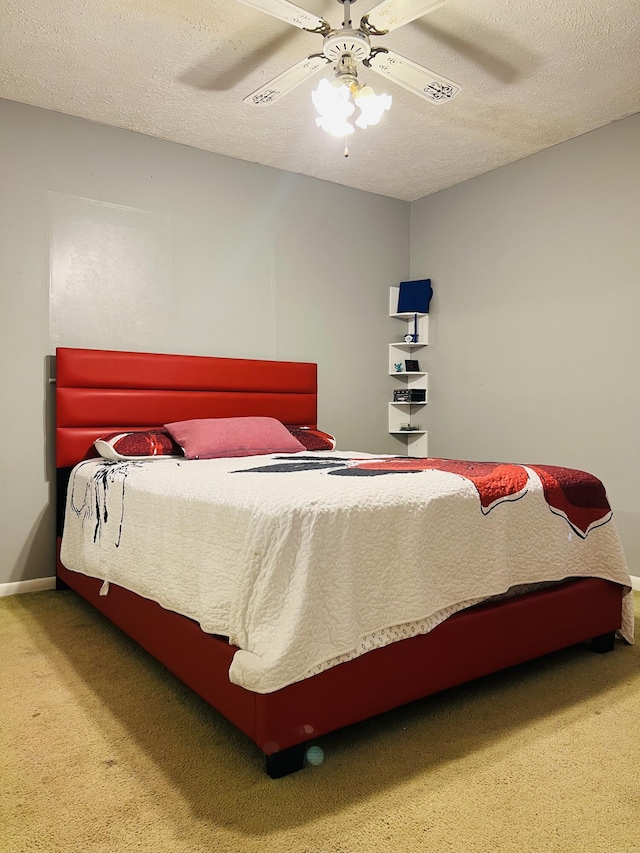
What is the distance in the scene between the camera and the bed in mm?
1577

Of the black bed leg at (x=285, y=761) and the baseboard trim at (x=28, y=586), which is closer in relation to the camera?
the black bed leg at (x=285, y=761)

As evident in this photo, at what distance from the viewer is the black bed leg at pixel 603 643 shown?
2.43m

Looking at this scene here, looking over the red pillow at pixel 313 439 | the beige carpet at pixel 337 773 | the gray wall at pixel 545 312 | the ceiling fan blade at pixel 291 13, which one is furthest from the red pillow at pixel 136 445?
the gray wall at pixel 545 312

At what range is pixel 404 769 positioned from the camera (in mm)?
1627

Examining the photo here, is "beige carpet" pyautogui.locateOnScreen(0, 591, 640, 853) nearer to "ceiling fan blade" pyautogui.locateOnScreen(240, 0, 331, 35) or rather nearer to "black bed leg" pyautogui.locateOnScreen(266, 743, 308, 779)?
"black bed leg" pyautogui.locateOnScreen(266, 743, 308, 779)

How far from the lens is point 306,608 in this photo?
1.52m

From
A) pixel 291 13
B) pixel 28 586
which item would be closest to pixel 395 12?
pixel 291 13

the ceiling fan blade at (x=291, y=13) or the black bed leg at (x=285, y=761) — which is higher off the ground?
the ceiling fan blade at (x=291, y=13)

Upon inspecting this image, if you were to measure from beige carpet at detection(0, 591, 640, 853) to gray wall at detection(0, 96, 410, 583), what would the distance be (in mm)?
1501

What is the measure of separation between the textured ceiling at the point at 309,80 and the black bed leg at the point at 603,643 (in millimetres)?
2419

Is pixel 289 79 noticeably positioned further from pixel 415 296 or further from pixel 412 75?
pixel 415 296

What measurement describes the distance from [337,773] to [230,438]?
1863mm

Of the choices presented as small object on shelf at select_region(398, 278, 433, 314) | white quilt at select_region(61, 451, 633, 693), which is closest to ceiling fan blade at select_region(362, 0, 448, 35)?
white quilt at select_region(61, 451, 633, 693)

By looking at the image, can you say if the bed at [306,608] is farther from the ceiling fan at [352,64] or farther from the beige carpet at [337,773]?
the ceiling fan at [352,64]
